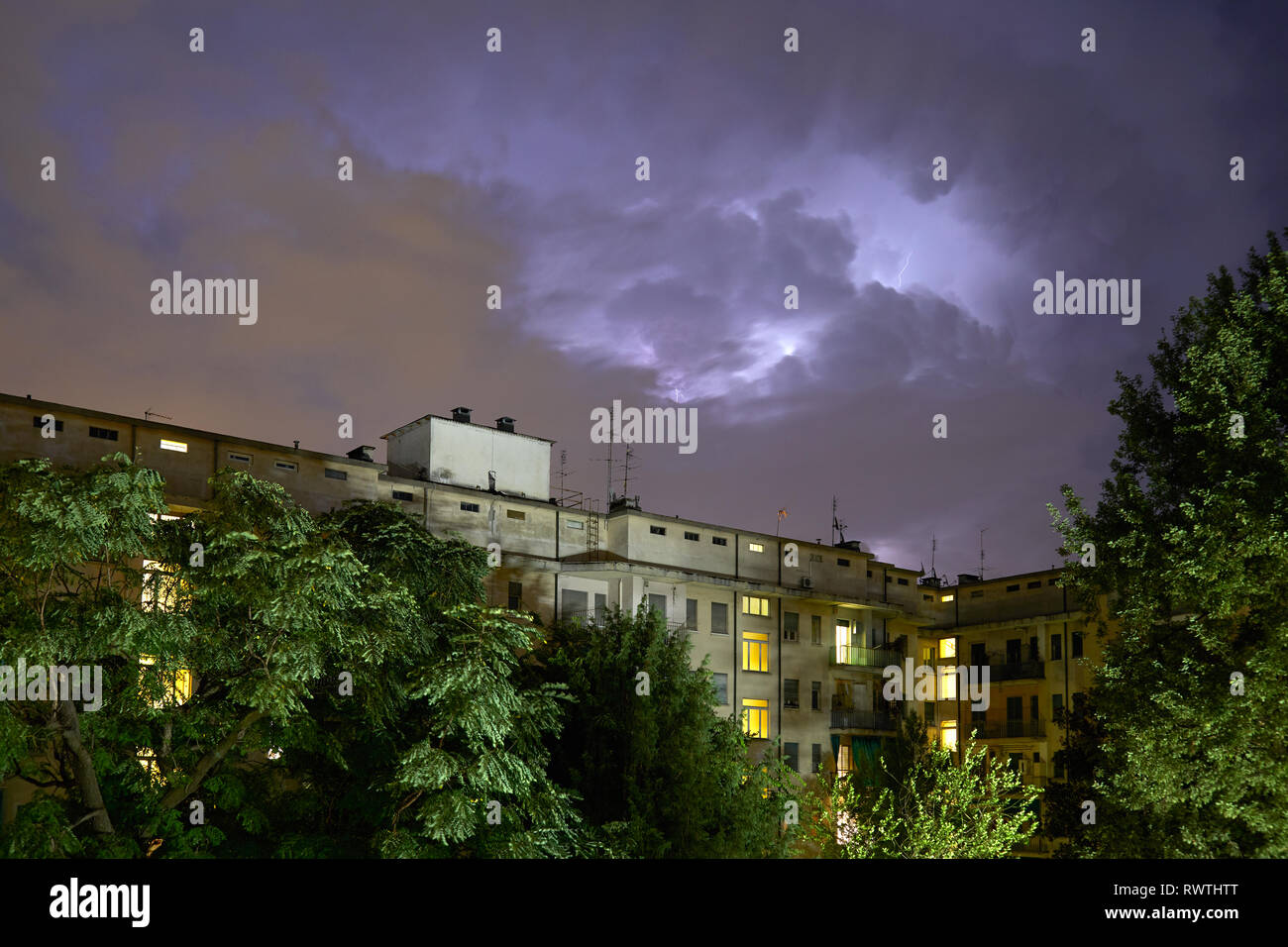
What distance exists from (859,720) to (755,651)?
7638 mm

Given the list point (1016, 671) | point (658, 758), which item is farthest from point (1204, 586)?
point (1016, 671)

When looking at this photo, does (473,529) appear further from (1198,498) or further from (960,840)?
(1198,498)

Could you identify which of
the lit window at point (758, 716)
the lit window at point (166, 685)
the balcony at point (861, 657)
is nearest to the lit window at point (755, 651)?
the lit window at point (758, 716)

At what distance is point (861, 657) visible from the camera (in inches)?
2299

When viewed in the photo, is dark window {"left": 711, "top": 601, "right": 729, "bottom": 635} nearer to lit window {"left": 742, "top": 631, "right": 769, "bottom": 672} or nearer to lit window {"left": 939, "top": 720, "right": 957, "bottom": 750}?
lit window {"left": 742, "top": 631, "right": 769, "bottom": 672}

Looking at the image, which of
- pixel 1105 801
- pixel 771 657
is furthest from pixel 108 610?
pixel 771 657

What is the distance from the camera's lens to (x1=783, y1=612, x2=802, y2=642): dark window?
55094 millimetres

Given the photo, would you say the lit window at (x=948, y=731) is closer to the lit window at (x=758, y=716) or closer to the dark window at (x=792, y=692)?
the dark window at (x=792, y=692)

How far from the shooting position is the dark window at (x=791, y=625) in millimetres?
55094

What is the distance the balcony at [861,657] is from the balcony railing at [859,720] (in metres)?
2.45

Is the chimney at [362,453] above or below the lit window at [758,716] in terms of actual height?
above

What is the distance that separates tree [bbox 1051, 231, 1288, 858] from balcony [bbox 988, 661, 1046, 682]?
35470 millimetres
